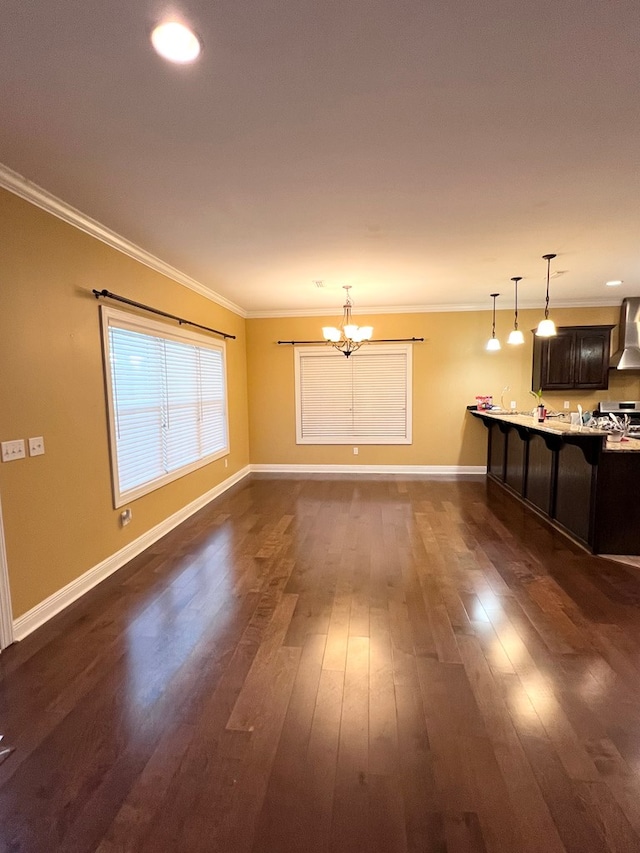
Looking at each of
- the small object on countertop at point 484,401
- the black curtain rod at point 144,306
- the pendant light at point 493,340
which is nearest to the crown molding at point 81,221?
the black curtain rod at point 144,306

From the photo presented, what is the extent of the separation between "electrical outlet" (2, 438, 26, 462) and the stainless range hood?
24.3 ft

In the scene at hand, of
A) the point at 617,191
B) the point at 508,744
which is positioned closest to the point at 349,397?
the point at 617,191

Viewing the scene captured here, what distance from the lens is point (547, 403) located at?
671 cm

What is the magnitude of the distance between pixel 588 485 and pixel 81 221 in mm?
4643

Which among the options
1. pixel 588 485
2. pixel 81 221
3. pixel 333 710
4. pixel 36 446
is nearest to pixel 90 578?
pixel 36 446

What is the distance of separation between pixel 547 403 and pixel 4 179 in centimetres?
701

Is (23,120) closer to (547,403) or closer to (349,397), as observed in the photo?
(349,397)

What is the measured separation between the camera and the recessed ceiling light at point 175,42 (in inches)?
57.6

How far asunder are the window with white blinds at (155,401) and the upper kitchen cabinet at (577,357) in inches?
→ 196

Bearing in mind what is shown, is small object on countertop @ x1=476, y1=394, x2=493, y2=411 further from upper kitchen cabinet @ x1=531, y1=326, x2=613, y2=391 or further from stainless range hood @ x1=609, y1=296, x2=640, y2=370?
stainless range hood @ x1=609, y1=296, x2=640, y2=370

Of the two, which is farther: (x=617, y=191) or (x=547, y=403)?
(x=547, y=403)

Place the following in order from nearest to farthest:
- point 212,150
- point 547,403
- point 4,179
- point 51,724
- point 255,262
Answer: point 51,724 → point 212,150 → point 4,179 → point 255,262 → point 547,403

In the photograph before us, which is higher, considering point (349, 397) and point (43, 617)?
point (349, 397)

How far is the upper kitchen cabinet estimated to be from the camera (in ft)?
20.6
